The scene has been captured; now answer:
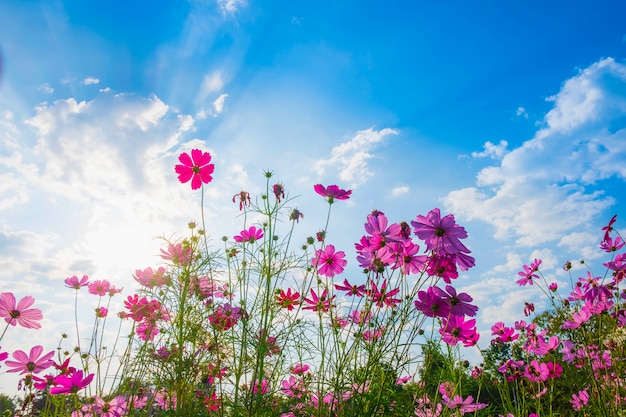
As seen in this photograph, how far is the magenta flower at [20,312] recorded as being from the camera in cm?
220

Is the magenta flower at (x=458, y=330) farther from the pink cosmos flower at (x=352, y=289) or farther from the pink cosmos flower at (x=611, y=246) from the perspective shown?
the pink cosmos flower at (x=611, y=246)

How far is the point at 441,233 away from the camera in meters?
1.59

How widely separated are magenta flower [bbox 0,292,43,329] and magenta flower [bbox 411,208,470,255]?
1973mm

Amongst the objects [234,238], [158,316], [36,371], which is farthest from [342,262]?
[36,371]

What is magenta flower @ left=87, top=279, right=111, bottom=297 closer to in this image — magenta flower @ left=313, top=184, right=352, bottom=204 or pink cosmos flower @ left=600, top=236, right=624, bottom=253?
magenta flower @ left=313, top=184, right=352, bottom=204

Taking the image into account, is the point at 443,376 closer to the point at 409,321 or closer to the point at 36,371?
the point at 409,321

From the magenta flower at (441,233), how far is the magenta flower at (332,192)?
19.3 inches

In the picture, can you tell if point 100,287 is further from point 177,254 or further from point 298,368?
point 298,368

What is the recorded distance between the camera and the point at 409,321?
173cm

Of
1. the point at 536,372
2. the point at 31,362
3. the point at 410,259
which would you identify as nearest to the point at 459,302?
the point at 410,259

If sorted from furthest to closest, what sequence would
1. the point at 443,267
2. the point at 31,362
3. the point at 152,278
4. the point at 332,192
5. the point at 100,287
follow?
the point at 100,287
the point at 152,278
the point at 31,362
the point at 332,192
the point at 443,267

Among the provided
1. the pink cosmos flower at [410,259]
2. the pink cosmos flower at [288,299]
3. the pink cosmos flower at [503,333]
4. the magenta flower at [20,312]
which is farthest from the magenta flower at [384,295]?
the magenta flower at [20,312]

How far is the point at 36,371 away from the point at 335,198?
1705 mm

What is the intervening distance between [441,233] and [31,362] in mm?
2094
